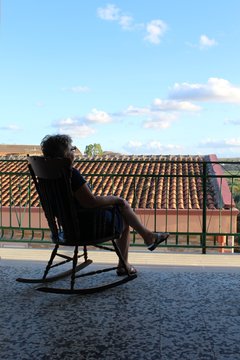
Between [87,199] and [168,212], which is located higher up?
[87,199]

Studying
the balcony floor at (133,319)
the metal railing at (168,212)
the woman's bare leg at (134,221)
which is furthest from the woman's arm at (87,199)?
the metal railing at (168,212)

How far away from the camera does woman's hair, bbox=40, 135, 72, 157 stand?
2.63 meters

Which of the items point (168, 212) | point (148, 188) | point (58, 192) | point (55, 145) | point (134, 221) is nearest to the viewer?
point (58, 192)

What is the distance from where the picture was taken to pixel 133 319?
2.14 metres

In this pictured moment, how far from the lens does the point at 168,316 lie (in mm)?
2184

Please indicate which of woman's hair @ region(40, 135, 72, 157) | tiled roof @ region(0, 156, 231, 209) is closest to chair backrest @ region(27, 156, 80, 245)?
woman's hair @ region(40, 135, 72, 157)

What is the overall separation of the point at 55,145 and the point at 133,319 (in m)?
1.10

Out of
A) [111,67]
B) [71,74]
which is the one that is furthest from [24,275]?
[71,74]

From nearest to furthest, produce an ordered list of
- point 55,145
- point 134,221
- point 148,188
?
point 55,145
point 134,221
point 148,188

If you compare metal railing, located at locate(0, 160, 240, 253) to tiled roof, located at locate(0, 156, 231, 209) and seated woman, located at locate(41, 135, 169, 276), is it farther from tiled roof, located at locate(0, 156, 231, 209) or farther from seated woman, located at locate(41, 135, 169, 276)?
seated woman, located at locate(41, 135, 169, 276)

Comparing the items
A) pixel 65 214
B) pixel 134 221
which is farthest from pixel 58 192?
pixel 134 221

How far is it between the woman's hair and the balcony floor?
828 millimetres

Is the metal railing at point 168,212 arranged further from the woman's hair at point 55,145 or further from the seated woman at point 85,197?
the woman's hair at point 55,145

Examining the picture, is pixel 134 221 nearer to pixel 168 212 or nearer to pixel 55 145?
pixel 55 145
